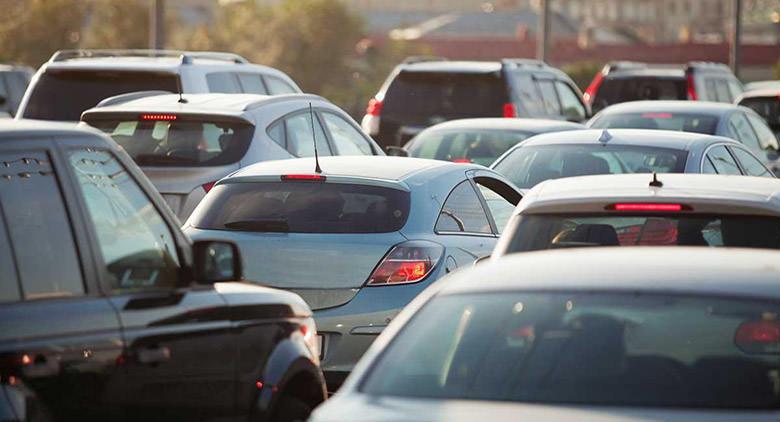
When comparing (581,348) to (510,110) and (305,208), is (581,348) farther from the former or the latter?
(510,110)

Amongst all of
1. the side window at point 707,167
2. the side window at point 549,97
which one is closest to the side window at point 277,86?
the side window at point 549,97

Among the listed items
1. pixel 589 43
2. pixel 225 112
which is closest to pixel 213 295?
pixel 225 112

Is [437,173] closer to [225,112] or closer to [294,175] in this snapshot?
[294,175]

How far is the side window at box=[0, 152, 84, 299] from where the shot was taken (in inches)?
214

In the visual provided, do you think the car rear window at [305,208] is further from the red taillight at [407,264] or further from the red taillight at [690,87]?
the red taillight at [690,87]

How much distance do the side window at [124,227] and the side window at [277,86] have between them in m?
12.3

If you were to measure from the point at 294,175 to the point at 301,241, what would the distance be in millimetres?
620

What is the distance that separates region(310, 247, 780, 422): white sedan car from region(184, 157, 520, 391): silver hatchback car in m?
4.04

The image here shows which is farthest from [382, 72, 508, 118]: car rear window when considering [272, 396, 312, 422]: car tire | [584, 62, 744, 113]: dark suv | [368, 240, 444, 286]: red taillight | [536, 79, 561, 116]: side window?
[272, 396, 312, 422]: car tire

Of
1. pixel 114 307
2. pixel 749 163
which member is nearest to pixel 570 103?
pixel 749 163

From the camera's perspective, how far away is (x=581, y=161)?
1378 centimetres

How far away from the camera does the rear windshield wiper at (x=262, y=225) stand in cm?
972

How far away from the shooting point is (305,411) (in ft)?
22.3

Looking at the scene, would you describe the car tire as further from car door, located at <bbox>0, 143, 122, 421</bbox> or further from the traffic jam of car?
car door, located at <bbox>0, 143, 122, 421</bbox>
